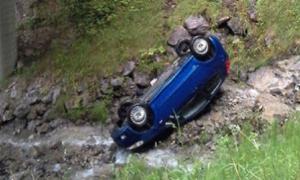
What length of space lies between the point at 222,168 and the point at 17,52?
8.04 m

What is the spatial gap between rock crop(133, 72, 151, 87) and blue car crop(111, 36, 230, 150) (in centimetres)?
97

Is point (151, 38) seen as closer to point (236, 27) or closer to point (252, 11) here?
point (236, 27)

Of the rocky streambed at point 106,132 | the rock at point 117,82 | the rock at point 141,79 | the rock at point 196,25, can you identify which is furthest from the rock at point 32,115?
the rock at point 196,25

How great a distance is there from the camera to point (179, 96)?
10.0 metres

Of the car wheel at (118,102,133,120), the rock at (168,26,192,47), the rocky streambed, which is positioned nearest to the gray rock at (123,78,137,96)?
the rocky streambed

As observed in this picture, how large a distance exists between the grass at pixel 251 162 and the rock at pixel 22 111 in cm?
361

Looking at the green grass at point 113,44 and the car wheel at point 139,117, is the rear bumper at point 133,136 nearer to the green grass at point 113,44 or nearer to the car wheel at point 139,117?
the car wheel at point 139,117

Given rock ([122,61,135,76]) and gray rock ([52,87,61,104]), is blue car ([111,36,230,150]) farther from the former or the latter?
gray rock ([52,87,61,104])

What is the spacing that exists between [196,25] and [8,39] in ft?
11.3

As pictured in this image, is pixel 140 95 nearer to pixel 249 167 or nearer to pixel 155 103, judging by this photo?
pixel 155 103

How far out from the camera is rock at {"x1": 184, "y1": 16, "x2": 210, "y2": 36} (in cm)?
1150

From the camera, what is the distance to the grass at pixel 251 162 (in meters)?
5.35

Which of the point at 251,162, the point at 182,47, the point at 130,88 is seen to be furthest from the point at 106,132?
the point at 251,162

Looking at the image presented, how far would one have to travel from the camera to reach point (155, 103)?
984cm
